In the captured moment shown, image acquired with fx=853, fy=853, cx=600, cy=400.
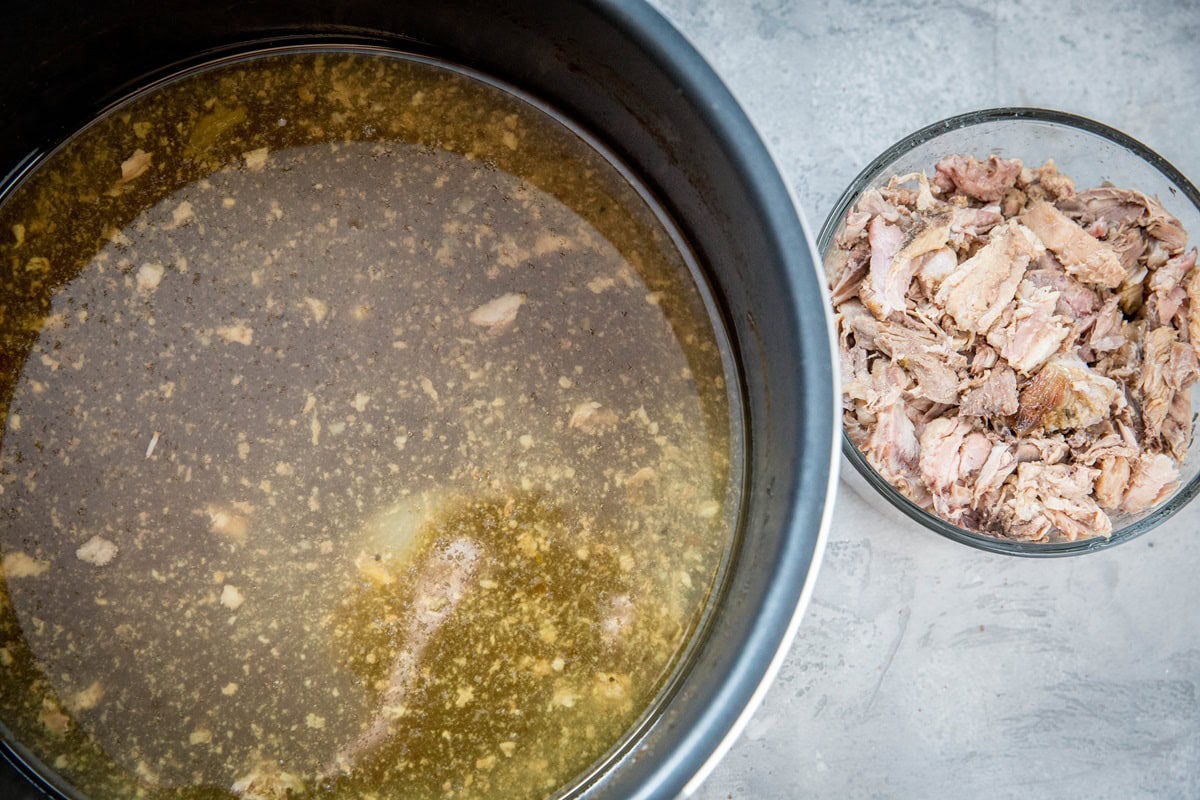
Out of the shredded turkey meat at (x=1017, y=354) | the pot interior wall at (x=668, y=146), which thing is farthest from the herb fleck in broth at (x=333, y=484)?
the shredded turkey meat at (x=1017, y=354)

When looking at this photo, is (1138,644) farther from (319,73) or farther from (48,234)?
(48,234)

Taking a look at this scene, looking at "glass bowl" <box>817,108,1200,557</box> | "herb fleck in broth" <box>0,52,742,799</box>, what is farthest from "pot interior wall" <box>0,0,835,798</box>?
"glass bowl" <box>817,108,1200,557</box>

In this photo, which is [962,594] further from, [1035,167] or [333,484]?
[333,484]

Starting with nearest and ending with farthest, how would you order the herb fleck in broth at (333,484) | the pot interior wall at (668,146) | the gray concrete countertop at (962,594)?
1. the pot interior wall at (668,146)
2. the herb fleck in broth at (333,484)
3. the gray concrete countertop at (962,594)

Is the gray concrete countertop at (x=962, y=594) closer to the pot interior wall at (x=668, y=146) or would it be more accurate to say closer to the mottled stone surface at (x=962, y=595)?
the mottled stone surface at (x=962, y=595)

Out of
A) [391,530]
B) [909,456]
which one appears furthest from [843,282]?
[391,530]

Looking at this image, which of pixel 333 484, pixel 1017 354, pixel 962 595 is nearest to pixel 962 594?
pixel 962 595
